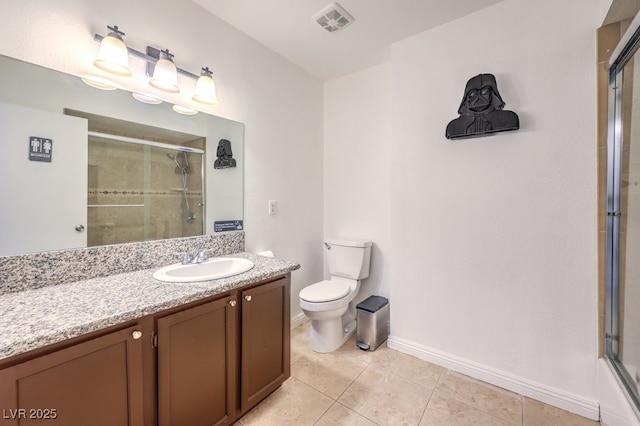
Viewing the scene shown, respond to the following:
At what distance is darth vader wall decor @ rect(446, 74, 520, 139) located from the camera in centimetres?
159

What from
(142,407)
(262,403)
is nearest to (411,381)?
(262,403)

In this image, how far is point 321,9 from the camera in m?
1.68

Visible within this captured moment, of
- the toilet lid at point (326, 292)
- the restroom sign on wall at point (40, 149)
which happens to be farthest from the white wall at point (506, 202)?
the restroom sign on wall at point (40, 149)

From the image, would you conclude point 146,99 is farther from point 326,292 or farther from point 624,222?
point 624,222

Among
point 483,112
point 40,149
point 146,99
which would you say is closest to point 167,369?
point 40,149

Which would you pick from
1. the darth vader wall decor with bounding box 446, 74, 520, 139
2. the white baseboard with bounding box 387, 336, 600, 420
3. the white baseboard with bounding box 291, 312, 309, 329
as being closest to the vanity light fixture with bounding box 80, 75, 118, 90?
the darth vader wall decor with bounding box 446, 74, 520, 139

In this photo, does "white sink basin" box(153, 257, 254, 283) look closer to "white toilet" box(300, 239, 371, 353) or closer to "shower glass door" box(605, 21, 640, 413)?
"white toilet" box(300, 239, 371, 353)

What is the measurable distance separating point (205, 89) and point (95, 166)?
74 centimetres

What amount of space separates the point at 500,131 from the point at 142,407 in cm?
223

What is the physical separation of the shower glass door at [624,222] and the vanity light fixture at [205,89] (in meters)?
2.10

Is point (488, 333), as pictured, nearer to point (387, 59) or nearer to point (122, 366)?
point (122, 366)

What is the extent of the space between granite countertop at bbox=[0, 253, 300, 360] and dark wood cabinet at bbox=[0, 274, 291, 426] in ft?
0.19

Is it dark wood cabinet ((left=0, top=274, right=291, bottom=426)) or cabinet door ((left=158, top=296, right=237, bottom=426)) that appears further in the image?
cabinet door ((left=158, top=296, right=237, bottom=426))

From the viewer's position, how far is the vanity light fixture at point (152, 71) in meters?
1.26
